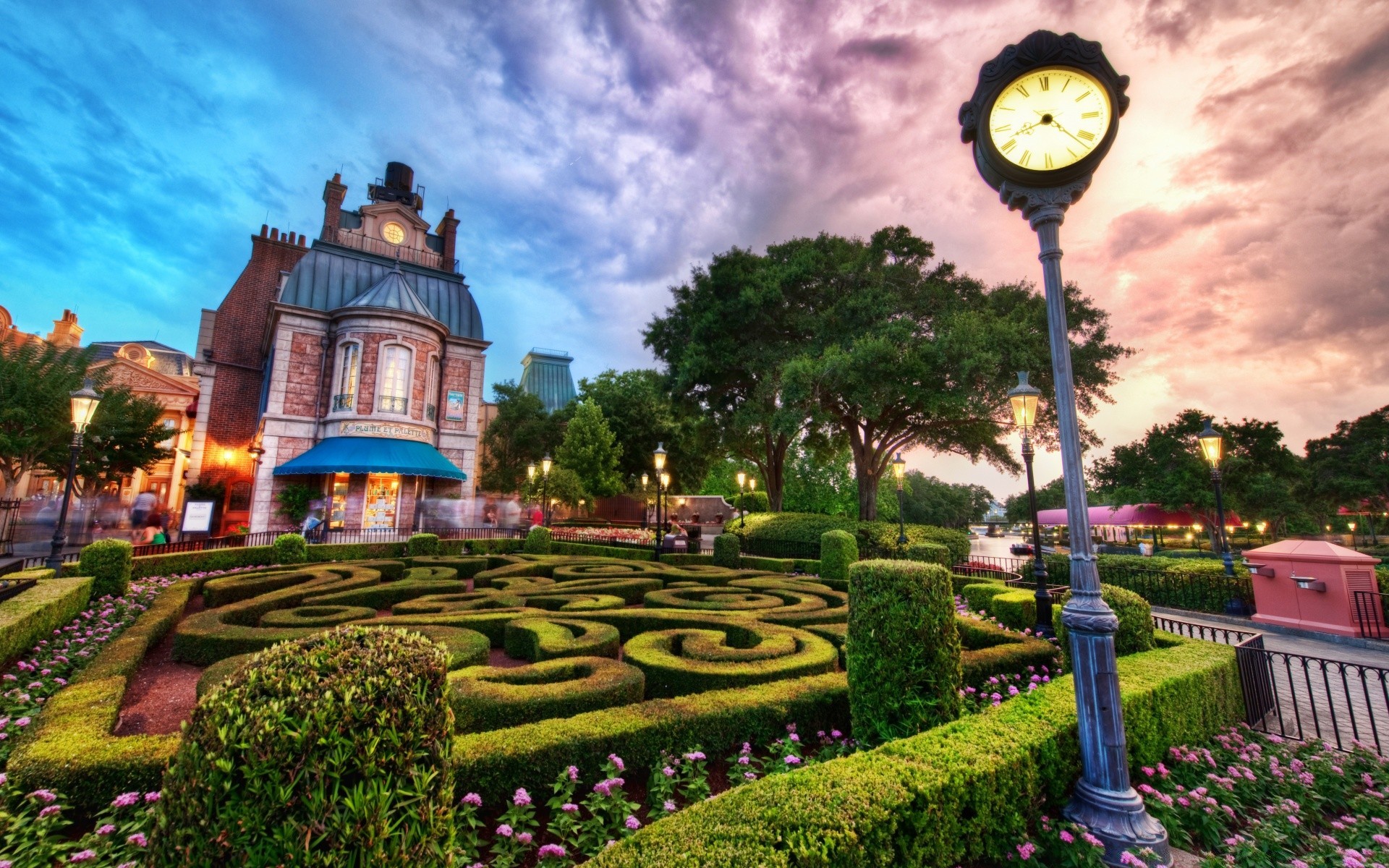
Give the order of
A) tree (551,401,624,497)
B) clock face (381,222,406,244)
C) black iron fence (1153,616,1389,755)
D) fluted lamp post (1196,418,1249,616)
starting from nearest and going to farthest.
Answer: black iron fence (1153,616,1389,755) < fluted lamp post (1196,418,1249,616) < tree (551,401,624,497) < clock face (381,222,406,244)

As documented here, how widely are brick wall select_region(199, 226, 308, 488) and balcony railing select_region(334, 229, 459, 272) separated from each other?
2.69 metres

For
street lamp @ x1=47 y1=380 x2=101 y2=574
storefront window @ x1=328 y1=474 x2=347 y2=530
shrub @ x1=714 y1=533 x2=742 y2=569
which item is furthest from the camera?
storefront window @ x1=328 y1=474 x2=347 y2=530

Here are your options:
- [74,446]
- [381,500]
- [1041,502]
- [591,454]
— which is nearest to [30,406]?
[381,500]

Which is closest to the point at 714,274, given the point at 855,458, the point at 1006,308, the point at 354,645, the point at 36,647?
the point at 855,458

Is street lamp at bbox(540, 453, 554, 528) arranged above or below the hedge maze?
above

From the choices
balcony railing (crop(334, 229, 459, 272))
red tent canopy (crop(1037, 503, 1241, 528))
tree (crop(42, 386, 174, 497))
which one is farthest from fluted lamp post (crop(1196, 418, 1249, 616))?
balcony railing (crop(334, 229, 459, 272))

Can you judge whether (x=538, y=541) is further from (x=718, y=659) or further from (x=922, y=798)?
(x=922, y=798)

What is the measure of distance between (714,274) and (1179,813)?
873 inches

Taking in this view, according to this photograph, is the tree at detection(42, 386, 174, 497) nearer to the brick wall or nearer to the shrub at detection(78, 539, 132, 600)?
the brick wall

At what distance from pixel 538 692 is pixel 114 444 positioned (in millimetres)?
27355

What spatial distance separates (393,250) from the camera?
3325 centimetres

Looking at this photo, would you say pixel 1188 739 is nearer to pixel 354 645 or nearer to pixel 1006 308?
pixel 354 645

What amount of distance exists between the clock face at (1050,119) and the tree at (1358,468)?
5041 cm

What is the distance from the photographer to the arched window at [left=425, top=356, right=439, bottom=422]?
24.7 m
